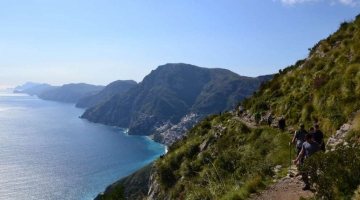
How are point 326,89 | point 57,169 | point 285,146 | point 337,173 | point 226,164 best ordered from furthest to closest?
point 57,169 < point 326,89 < point 226,164 < point 285,146 < point 337,173

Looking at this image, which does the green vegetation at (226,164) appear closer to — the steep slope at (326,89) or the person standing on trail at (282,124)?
the person standing on trail at (282,124)

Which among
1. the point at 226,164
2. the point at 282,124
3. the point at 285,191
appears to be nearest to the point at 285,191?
the point at 285,191

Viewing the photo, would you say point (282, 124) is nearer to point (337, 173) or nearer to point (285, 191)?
point (285, 191)

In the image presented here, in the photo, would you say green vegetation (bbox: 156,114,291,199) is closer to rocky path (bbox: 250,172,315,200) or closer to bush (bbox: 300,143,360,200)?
rocky path (bbox: 250,172,315,200)

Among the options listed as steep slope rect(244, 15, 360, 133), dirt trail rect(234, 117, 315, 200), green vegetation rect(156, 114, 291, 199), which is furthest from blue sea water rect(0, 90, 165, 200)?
dirt trail rect(234, 117, 315, 200)

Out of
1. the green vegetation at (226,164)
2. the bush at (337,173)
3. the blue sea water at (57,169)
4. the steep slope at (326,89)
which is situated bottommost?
the blue sea water at (57,169)

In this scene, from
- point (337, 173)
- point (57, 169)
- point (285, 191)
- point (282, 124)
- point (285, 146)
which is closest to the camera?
point (337, 173)

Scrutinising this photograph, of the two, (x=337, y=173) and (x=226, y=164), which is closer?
(x=337, y=173)

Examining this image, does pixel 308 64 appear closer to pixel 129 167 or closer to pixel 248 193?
pixel 248 193

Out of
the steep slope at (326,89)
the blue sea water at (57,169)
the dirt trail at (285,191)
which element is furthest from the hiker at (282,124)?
the blue sea water at (57,169)
